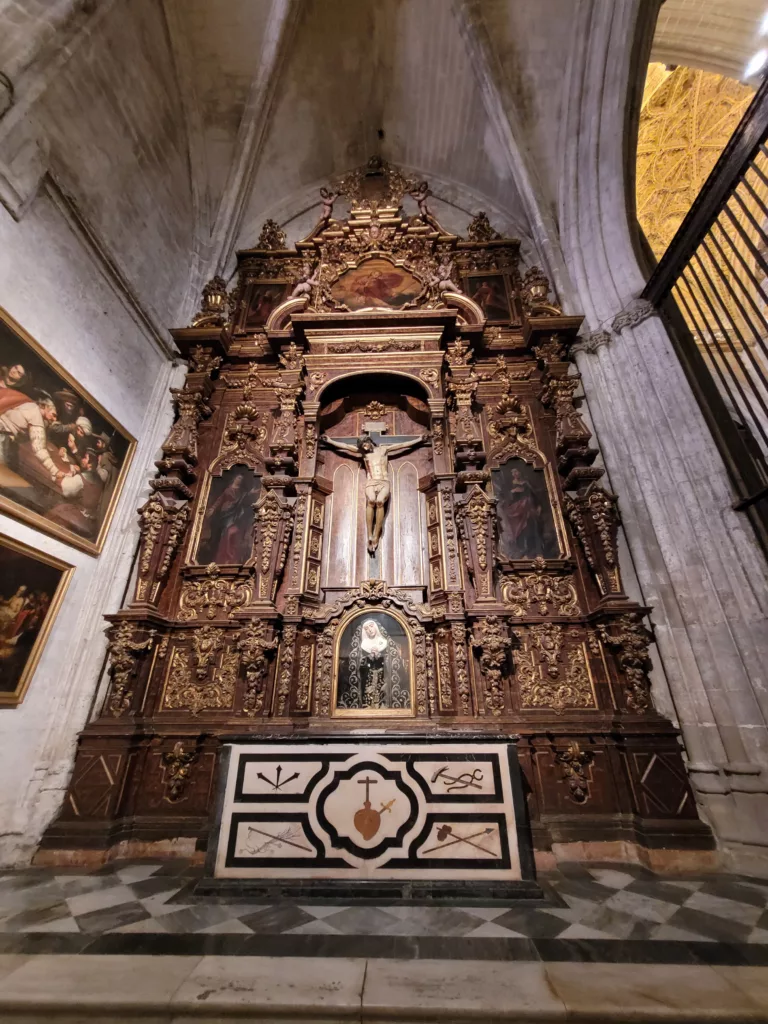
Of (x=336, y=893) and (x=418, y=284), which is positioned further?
(x=418, y=284)

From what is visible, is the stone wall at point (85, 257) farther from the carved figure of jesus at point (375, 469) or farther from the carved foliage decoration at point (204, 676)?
the carved figure of jesus at point (375, 469)

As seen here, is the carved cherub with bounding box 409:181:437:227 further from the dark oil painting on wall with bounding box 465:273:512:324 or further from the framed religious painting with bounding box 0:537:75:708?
the framed religious painting with bounding box 0:537:75:708

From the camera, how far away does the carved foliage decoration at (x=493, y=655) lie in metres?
5.05

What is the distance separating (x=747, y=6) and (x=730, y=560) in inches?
401

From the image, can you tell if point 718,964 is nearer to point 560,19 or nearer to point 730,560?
point 730,560

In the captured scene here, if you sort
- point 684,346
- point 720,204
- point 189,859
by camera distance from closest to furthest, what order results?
1. point 189,859
2. point 720,204
3. point 684,346

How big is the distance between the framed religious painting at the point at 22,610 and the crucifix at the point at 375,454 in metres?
3.78

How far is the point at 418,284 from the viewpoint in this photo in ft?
27.1

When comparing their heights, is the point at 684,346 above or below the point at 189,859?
above

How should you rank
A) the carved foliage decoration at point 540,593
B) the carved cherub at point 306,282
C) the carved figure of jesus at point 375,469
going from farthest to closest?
1. the carved cherub at point 306,282
2. the carved figure of jesus at point 375,469
3. the carved foliage decoration at point 540,593

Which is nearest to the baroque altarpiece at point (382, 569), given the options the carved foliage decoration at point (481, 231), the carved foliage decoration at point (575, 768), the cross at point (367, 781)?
the carved foliage decoration at point (575, 768)

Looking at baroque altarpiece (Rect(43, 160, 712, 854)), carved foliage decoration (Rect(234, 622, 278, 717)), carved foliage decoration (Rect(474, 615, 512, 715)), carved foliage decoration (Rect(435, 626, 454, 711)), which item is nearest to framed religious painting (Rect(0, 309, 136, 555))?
baroque altarpiece (Rect(43, 160, 712, 854))

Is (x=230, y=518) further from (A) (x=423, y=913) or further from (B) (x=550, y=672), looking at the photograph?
(A) (x=423, y=913)

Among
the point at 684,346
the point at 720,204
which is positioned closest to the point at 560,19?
the point at 720,204
